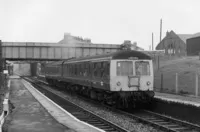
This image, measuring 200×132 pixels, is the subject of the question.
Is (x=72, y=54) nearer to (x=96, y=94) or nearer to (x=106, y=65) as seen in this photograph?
(x=96, y=94)

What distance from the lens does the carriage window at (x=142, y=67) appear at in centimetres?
1611

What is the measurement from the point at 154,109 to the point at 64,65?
45.7 ft

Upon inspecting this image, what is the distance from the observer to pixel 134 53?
53.1 feet

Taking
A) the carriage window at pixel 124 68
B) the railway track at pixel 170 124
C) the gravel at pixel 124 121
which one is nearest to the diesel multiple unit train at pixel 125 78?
the carriage window at pixel 124 68

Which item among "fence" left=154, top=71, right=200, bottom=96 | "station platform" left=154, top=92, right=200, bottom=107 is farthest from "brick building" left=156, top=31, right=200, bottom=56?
"station platform" left=154, top=92, right=200, bottom=107

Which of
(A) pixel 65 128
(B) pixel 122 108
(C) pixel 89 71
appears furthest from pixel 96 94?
(A) pixel 65 128

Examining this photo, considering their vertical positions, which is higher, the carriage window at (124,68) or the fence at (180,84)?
the carriage window at (124,68)

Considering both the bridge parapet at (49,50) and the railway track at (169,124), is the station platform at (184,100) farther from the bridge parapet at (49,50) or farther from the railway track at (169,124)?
the bridge parapet at (49,50)

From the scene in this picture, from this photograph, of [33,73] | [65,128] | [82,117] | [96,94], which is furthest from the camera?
[33,73]

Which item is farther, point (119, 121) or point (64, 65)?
point (64, 65)

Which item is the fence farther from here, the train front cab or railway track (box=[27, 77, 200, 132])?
railway track (box=[27, 77, 200, 132])

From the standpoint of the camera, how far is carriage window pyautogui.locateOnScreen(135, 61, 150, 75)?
16.1 m

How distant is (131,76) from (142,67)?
87cm

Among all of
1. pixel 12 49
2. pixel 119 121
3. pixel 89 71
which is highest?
pixel 12 49
